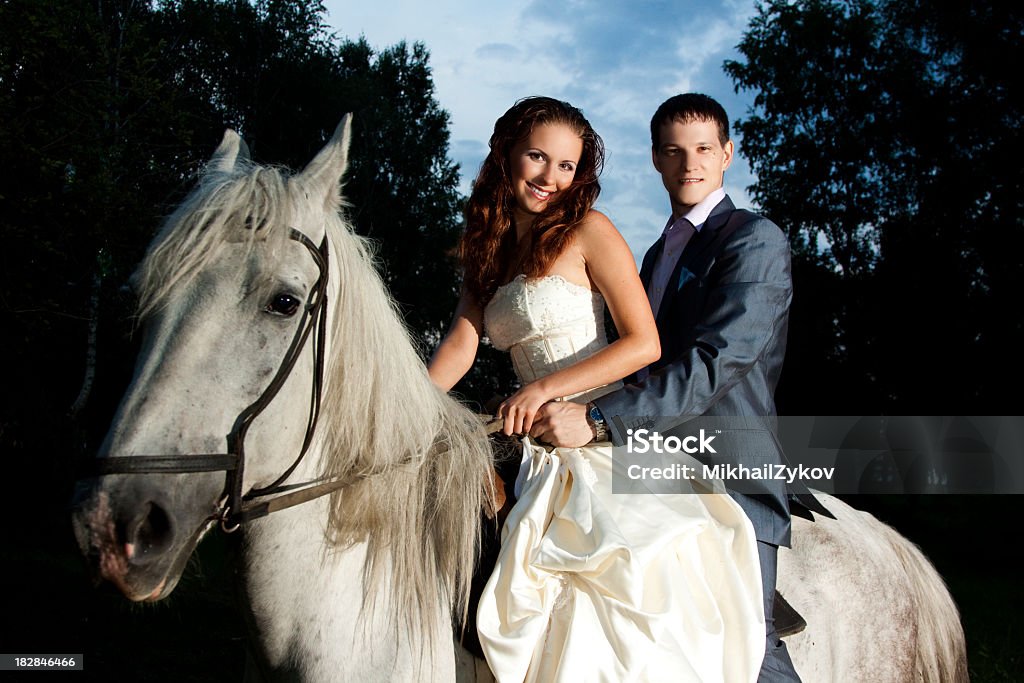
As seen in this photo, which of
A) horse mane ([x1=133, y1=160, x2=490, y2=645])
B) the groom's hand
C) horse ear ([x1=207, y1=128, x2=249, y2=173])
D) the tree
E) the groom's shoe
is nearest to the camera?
horse mane ([x1=133, y1=160, x2=490, y2=645])

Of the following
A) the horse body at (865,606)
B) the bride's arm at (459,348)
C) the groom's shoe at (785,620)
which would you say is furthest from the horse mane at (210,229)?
the horse body at (865,606)

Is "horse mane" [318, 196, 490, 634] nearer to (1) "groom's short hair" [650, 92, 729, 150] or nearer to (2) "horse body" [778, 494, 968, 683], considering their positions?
(2) "horse body" [778, 494, 968, 683]

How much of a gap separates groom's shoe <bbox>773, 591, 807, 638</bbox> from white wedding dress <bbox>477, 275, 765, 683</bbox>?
0.39 meters

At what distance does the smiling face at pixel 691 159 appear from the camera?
3.33m

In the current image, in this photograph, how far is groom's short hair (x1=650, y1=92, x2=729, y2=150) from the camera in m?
3.34

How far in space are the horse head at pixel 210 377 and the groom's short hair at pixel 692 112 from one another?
1.82 metres

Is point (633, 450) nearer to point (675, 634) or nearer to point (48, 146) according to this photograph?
A: point (675, 634)

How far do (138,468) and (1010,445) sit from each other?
16456 millimetres

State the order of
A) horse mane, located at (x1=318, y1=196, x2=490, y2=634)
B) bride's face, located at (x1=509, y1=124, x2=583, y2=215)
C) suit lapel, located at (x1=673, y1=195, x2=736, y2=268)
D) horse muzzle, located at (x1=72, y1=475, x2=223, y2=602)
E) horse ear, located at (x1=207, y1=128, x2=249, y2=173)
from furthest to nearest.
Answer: suit lapel, located at (x1=673, y1=195, x2=736, y2=268), bride's face, located at (x1=509, y1=124, x2=583, y2=215), horse ear, located at (x1=207, y1=128, x2=249, y2=173), horse mane, located at (x1=318, y1=196, x2=490, y2=634), horse muzzle, located at (x1=72, y1=475, x2=223, y2=602)

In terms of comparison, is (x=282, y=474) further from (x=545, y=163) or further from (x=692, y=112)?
(x=692, y=112)

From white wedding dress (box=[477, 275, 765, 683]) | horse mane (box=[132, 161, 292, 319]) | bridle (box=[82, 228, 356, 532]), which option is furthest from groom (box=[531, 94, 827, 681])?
horse mane (box=[132, 161, 292, 319])

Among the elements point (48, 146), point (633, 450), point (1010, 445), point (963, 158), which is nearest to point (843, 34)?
point (963, 158)

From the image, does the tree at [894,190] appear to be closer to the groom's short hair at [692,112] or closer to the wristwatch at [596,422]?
the groom's short hair at [692,112]

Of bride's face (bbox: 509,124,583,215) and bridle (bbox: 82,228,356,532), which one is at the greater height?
bride's face (bbox: 509,124,583,215)
